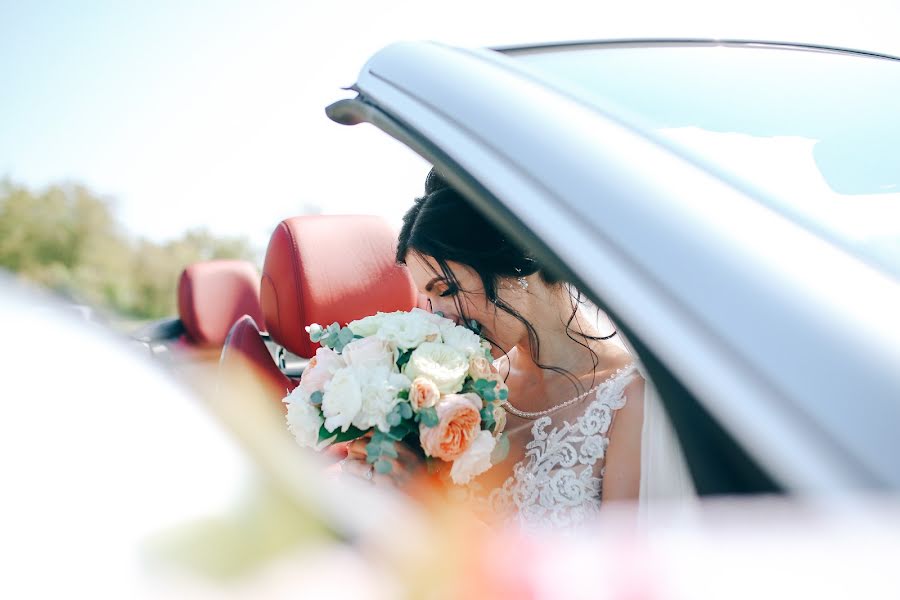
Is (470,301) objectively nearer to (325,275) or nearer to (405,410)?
(405,410)

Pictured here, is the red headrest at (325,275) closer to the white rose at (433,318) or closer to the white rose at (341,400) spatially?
the white rose at (433,318)

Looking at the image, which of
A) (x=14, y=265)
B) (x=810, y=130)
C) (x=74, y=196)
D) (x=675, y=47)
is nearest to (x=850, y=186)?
(x=810, y=130)

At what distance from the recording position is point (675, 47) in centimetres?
125

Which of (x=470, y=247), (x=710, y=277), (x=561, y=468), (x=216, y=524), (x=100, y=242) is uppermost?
(x=710, y=277)

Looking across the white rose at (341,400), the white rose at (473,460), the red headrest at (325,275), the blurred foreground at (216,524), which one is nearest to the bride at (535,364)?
the white rose at (341,400)

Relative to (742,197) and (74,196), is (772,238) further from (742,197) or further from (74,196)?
(74,196)

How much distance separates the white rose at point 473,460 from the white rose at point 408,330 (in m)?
0.27

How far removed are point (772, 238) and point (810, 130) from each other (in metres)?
0.52

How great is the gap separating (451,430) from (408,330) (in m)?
0.30

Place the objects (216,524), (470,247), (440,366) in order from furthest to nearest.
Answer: (470,247)
(440,366)
(216,524)

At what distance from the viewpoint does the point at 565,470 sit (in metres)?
1.51

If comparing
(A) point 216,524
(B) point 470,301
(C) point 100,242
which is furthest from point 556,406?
(C) point 100,242

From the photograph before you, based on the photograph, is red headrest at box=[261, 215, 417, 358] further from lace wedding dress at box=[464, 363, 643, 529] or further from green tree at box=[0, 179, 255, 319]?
green tree at box=[0, 179, 255, 319]

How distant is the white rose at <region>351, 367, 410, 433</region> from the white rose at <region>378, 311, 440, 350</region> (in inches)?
4.0
